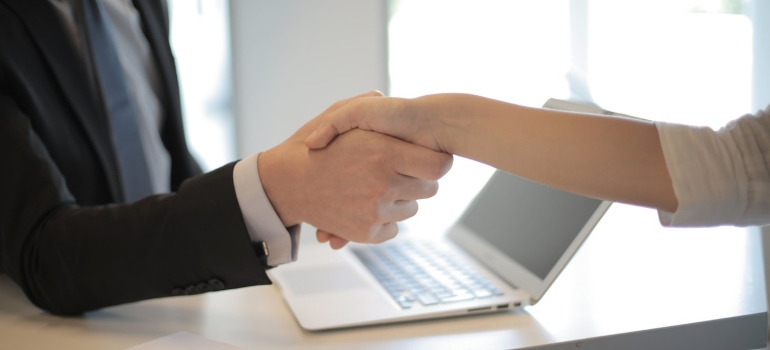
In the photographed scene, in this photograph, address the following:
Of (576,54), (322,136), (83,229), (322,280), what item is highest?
(322,136)

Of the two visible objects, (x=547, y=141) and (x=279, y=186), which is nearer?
(x=547, y=141)

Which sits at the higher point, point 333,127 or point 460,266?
point 333,127

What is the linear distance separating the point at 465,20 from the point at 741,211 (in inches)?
129

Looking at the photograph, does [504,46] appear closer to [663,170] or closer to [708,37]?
[708,37]

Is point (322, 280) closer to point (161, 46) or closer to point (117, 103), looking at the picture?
point (117, 103)

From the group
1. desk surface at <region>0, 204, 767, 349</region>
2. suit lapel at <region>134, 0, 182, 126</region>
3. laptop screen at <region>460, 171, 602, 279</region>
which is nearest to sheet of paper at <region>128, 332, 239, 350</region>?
desk surface at <region>0, 204, 767, 349</region>

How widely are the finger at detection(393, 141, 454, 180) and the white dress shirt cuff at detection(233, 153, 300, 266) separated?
173 millimetres

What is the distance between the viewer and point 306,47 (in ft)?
12.1

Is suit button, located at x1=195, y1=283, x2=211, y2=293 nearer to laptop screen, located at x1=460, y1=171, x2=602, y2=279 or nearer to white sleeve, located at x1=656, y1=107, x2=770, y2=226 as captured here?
laptop screen, located at x1=460, y1=171, x2=602, y2=279

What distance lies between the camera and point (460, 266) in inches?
41.5

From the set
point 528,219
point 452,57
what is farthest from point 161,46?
point 452,57

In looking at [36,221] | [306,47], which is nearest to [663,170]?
[36,221]

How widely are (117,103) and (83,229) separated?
38 cm

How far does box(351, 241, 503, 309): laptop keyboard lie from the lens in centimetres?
93
